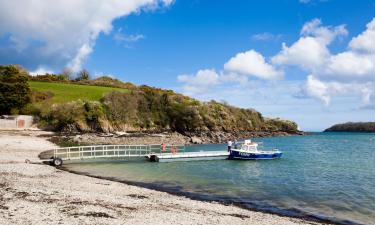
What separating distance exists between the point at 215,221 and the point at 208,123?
93897 mm

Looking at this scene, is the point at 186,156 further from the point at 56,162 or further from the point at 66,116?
the point at 66,116

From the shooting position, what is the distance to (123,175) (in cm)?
3959

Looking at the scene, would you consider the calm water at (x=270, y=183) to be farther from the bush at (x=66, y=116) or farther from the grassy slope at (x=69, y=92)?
the grassy slope at (x=69, y=92)

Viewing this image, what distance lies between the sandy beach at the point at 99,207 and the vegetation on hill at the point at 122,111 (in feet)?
210

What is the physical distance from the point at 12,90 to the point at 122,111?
27.5 m

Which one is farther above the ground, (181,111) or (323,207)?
(181,111)

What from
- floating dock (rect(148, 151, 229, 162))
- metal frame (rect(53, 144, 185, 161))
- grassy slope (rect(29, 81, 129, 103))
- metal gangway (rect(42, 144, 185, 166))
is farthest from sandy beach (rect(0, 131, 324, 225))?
grassy slope (rect(29, 81, 129, 103))

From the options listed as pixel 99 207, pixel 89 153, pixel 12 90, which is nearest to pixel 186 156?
pixel 89 153

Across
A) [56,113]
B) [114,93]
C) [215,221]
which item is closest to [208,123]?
[114,93]

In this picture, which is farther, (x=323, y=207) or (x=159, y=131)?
(x=159, y=131)

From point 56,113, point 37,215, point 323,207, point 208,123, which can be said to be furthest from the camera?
point 208,123

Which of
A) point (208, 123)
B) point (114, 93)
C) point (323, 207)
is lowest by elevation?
point (323, 207)

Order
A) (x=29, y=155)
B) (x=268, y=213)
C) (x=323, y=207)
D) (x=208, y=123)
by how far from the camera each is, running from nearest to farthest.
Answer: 1. (x=268, y=213)
2. (x=323, y=207)
3. (x=29, y=155)
4. (x=208, y=123)

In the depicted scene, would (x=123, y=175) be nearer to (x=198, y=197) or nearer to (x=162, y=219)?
(x=198, y=197)
